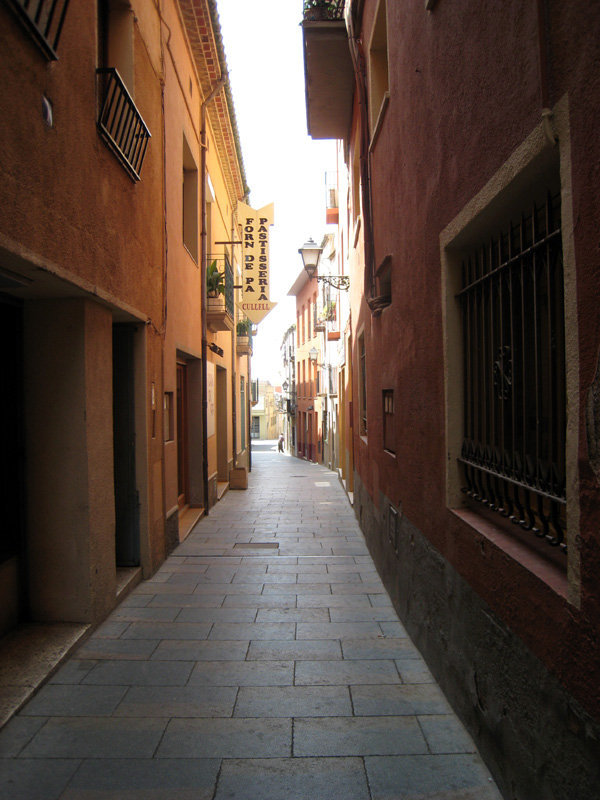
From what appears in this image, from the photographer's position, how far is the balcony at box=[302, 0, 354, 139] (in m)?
8.31

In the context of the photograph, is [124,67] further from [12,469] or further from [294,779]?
[294,779]

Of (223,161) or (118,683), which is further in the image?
(223,161)

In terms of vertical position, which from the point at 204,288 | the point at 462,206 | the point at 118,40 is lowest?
the point at 462,206

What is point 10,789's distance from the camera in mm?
2969

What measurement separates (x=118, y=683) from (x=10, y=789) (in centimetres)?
120

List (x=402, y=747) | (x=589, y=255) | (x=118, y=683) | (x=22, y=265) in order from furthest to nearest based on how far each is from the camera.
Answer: (x=118, y=683)
(x=22, y=265)
(x=402, y=747)
(x=589, y=255)

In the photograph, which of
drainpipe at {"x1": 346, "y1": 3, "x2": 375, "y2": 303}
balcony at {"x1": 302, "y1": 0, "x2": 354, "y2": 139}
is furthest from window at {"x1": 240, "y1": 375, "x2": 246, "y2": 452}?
drainpipe at {"x1": 346, "y1": 3, "x2": 375, "y2": 303}

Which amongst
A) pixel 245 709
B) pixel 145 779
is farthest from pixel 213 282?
pixel 145 779

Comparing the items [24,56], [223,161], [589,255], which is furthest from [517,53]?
[223,161]

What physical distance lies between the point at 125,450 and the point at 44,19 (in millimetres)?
4000

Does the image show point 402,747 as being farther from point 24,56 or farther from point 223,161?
point 223,161

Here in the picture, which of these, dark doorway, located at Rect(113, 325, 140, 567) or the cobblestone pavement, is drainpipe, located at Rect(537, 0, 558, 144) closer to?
the cobblestone pavement

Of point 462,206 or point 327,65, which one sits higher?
point 327,65

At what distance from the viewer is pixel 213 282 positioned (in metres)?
11.3
